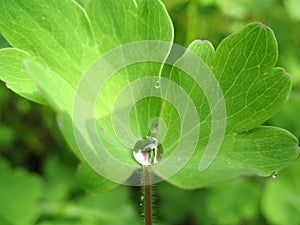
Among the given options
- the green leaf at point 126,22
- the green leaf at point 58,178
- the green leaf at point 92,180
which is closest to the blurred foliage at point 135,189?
the green leaf at point 58,178

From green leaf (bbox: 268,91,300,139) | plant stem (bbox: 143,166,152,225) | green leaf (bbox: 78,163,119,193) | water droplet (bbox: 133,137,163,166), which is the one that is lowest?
plant stem (bbox: 143,166,152,225)

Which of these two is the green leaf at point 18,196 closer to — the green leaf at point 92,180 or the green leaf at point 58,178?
the green leaf at point 58,178

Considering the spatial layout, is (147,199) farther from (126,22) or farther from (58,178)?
(58,178)

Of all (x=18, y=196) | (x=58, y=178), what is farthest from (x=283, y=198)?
(x=18, y=196)

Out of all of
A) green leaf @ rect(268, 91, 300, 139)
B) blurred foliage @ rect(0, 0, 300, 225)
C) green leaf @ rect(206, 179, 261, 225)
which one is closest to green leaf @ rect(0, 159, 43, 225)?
blurred foliage @ rect(0, 0, 300, 225)

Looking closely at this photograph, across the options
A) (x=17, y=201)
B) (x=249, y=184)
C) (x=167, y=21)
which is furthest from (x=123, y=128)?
(x=249, y=184)

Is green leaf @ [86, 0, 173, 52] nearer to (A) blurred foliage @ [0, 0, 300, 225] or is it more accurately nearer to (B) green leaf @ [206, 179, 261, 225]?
(A) blurred foliage @ [0, 0, 300, 225]

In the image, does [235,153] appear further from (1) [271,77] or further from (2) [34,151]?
(2) [34,151]

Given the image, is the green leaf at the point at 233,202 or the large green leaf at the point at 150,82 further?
the green leaf at the point at 233,202
